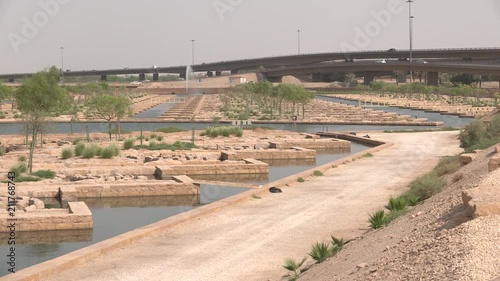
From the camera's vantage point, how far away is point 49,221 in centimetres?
1781

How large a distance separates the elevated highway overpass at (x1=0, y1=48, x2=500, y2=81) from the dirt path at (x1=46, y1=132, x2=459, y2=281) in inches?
3649

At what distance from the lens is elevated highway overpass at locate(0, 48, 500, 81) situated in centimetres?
12331

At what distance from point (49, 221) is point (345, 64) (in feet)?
400

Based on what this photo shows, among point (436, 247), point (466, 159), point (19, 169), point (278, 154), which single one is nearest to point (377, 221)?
point (436, 247)

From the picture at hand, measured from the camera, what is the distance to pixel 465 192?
11.6 metres

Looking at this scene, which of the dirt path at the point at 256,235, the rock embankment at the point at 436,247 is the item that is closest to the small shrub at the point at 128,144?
the dirt path at the point at 256,235

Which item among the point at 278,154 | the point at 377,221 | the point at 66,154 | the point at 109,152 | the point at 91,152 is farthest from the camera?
the point at 278,154

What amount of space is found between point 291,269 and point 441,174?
35.7ft

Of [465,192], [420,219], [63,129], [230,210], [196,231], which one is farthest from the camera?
[63,129]

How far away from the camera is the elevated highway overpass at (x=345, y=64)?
123312 millimetres

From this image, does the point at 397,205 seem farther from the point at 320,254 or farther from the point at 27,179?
the point at 27,179

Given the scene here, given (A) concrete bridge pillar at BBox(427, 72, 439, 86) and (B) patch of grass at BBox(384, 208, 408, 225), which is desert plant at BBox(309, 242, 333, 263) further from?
(A) concrete bridge pillar at BBox(427, 72, 439, 86)

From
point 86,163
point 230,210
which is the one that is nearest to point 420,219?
point 230,210

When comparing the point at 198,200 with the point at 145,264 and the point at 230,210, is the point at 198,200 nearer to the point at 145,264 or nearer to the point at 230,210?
the point at 230,210
